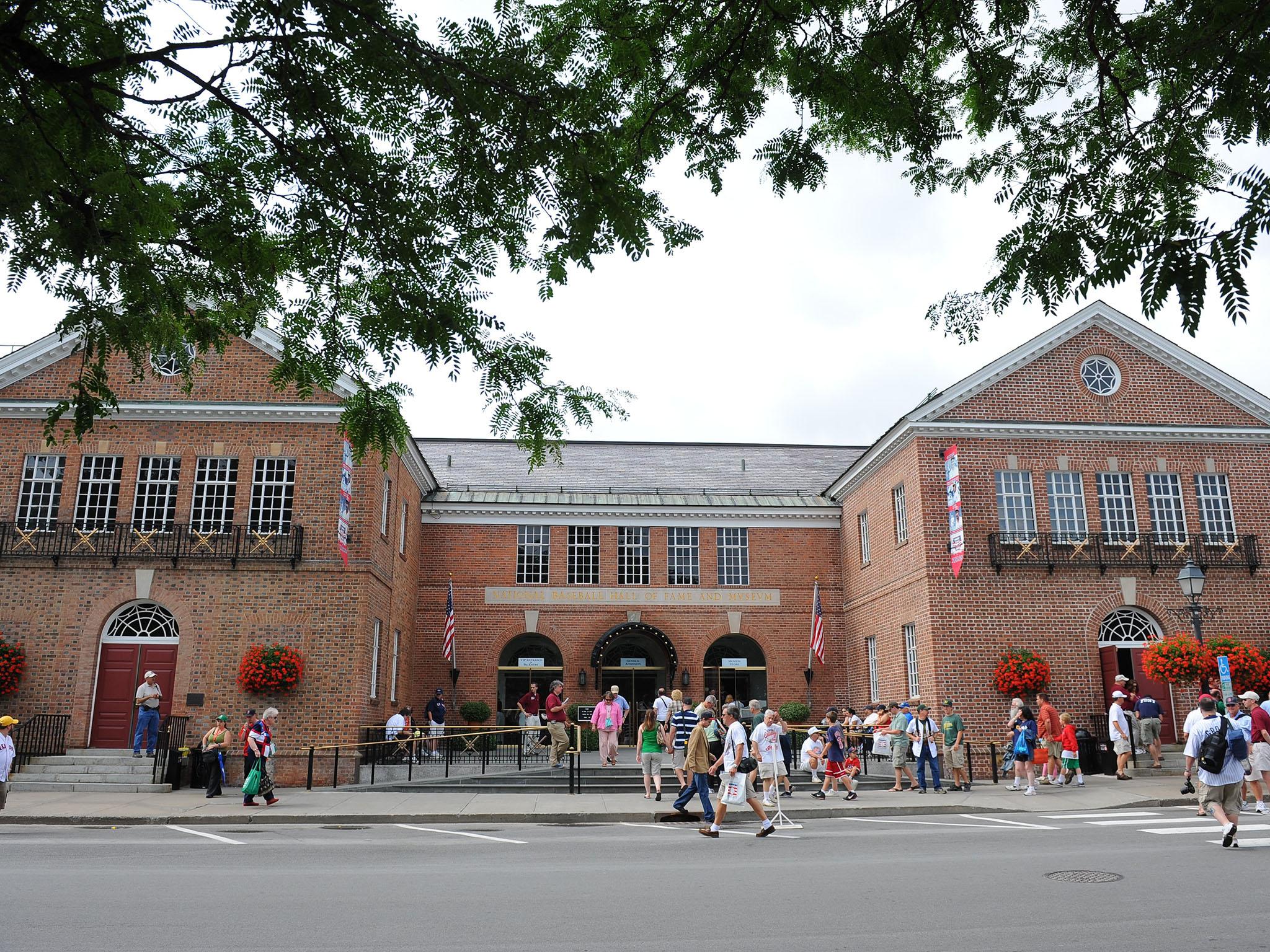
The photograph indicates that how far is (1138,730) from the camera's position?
21609 mm

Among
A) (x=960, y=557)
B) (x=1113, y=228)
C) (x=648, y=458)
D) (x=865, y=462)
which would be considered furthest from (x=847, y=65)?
(x=648, y=458)

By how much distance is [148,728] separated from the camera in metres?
20.4

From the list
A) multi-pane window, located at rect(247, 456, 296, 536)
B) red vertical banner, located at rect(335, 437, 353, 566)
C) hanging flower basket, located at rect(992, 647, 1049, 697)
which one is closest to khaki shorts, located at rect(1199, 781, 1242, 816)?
hanging flower basket, located at rect(992, 647, 1049, 697)

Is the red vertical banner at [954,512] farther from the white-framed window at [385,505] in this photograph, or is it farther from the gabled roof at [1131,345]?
the white-framed window at [385,505]

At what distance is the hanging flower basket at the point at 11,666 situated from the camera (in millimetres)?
20734

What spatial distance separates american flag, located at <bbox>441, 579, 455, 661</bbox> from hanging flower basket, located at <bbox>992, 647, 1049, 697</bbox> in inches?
563

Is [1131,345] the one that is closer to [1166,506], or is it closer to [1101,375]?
[1101,375]

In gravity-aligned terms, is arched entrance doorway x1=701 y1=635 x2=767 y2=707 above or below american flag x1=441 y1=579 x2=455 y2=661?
below

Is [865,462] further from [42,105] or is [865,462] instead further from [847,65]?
[42,105]

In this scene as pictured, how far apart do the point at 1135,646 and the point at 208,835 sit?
2012 centimetres

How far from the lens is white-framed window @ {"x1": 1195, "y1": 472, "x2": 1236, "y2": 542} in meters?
23.9

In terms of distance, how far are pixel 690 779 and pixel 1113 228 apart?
12.2m

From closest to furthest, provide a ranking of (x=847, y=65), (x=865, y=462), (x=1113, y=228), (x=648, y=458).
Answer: (x=1113, y=228)
(x=847, y=65)
(x=865, y=462)
(x=648, y=458)

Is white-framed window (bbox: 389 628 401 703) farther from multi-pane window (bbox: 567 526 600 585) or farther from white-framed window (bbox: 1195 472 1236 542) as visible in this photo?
white-framed window (bbox: 1195 472 1236 542)
